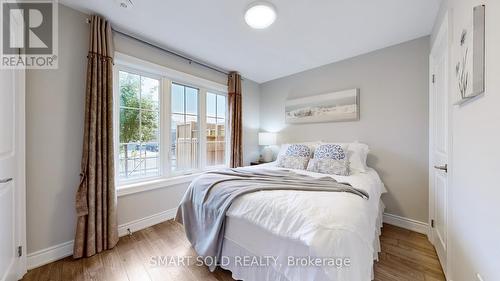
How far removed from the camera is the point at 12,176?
140 cm

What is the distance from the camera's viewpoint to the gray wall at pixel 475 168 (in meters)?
0.82

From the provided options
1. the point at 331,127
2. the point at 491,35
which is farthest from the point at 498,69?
the point at 331,127

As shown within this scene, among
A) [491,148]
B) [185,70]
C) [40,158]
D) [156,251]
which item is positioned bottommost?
[156,251]

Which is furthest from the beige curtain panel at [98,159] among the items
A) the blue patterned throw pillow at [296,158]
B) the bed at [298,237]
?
the blue patterned throw pillow at [296,158]

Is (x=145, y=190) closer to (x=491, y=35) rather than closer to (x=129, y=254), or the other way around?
(x=129, y=254)

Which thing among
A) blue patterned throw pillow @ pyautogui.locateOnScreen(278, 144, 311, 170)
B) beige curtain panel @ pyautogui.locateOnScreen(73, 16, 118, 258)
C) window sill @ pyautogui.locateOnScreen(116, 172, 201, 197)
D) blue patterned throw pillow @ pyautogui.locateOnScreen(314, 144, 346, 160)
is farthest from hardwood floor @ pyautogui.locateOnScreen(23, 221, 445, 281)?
blue patterned throw pillow @ pyautogui.locateOnScreen(278, 144, 311, 170)

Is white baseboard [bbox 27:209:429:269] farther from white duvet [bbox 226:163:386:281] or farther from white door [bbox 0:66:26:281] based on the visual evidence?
white duvet [bbox 226:163:386:281]

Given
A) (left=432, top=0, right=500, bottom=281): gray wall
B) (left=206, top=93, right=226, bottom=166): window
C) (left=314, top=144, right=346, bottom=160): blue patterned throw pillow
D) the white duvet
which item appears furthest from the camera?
(left=206, top=93, right=226, bottom=166): window

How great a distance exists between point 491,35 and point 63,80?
3013mm

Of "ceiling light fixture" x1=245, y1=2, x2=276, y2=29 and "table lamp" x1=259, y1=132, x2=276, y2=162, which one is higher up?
"ceiling light fixture" x1=245, y1=2, x2=276, y2=29

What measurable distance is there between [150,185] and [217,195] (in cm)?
134

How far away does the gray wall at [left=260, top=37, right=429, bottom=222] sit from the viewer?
2279mm

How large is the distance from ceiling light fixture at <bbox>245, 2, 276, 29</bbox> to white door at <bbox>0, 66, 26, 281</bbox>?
6.21 feet

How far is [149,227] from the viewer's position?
7.83 ft
